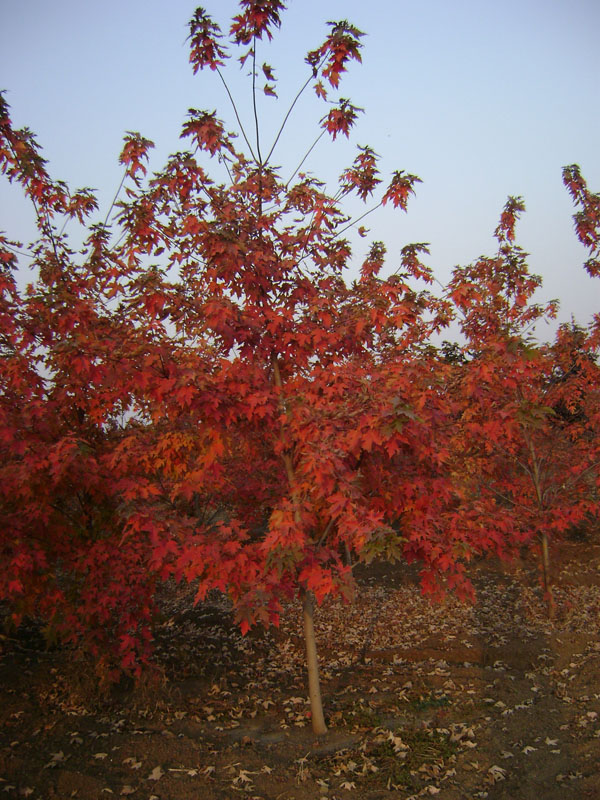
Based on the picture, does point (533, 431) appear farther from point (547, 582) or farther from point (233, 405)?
point (233, 405)

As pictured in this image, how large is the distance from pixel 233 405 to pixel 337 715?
3.64m

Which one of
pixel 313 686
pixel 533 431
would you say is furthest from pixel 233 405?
pixel 533 431

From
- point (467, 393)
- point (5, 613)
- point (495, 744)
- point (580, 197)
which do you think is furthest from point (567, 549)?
point (5, 613)

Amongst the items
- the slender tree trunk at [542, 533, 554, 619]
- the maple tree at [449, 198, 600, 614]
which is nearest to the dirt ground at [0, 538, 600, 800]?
the slender tree trunk at [542, 533, 554, 619]

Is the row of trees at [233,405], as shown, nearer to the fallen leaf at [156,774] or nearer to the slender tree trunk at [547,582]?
the fallen leaf at [156,774]

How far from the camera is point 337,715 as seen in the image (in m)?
5.76

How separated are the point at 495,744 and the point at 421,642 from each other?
375 centimetres

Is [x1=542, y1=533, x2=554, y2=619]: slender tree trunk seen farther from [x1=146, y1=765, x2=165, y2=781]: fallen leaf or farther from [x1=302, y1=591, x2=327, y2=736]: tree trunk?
[x1=146, y1=765, x2=165, y2=781]: fallen leaf

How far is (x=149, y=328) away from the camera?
18.2 feet

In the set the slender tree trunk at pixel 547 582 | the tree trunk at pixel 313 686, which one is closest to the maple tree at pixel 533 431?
the slender tree trunk at pixel 547 582

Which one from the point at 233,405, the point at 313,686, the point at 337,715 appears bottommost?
the point at 337,715

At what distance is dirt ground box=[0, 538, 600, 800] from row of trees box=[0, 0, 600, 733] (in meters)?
A: 0.65

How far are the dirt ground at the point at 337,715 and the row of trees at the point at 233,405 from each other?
0.65 meters

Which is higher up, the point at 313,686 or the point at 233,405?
the point at 233,405
